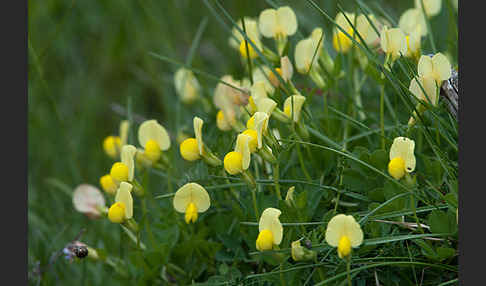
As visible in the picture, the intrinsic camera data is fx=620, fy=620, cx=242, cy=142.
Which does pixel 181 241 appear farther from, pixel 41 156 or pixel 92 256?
pixel 41 156

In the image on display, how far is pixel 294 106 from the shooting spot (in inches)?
45.1

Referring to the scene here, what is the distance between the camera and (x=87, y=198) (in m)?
1.36

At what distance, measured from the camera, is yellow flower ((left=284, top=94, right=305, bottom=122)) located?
1134 mm

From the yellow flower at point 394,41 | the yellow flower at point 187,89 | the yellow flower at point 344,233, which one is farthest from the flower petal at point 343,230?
the yellow flower at point 187,89

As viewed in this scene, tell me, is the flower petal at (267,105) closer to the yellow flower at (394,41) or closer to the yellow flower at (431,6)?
the yellow flower at (394,41)

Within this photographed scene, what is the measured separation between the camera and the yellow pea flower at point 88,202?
1.34 meters

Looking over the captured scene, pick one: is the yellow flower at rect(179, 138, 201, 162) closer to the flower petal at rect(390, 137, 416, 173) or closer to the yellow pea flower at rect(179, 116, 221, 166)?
the yellow pea flower at rect(179, 116, 221, 166)

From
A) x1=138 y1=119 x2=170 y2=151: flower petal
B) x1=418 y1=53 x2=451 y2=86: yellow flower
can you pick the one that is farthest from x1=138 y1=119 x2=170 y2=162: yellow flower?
x1=418 y1=53 x2=451 y2=86: yellow flower

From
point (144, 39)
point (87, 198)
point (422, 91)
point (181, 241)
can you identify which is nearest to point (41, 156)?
point (144, 39)

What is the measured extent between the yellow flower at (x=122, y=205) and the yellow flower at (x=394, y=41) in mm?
528

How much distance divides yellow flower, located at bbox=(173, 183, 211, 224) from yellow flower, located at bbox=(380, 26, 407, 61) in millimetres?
422

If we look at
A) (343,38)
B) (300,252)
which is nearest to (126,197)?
(300,252)

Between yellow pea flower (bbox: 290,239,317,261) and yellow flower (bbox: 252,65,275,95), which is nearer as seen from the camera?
yellow pea flower (bbox: 290,239,317,261)

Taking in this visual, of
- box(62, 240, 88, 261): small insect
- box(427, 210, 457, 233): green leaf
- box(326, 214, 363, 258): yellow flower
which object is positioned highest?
box(427, 210, 457, 233): green leaf
